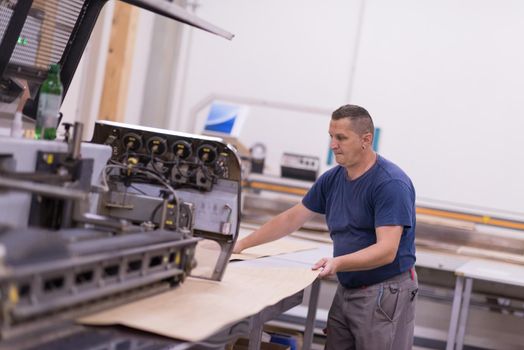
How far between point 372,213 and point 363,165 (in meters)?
0.20

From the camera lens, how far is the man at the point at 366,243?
3.11 meters

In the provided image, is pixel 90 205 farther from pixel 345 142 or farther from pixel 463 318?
pixel 463 318

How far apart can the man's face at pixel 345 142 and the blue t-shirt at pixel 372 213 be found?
0.11 metres

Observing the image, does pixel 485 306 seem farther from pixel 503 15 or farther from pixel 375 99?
pixel 503 15

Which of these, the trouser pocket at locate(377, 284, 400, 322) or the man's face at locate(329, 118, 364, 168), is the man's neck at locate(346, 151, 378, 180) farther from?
the trouser pocket at locate(377, 284, 400, 322)

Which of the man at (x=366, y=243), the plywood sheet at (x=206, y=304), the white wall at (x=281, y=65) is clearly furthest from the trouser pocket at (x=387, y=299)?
the white wall at (x=281, y=65)

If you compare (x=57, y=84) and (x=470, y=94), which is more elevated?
(x=470, y=94)

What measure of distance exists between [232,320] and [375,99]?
170 inches

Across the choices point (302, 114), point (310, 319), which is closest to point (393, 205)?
point (310, 319)

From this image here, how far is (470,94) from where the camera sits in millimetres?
6055

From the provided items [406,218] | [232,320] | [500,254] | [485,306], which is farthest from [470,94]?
[232,320]

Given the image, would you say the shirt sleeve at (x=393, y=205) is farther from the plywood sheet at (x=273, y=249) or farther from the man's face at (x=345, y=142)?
the plywood sheet at (x=273, y=249)

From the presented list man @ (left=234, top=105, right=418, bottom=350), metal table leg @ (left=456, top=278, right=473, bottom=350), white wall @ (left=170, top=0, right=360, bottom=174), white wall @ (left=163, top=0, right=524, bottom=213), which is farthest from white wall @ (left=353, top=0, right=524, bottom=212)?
man @ (left=234, top=105, right=418, bottom=350)

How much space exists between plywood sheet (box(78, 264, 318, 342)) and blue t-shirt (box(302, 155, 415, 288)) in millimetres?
331
